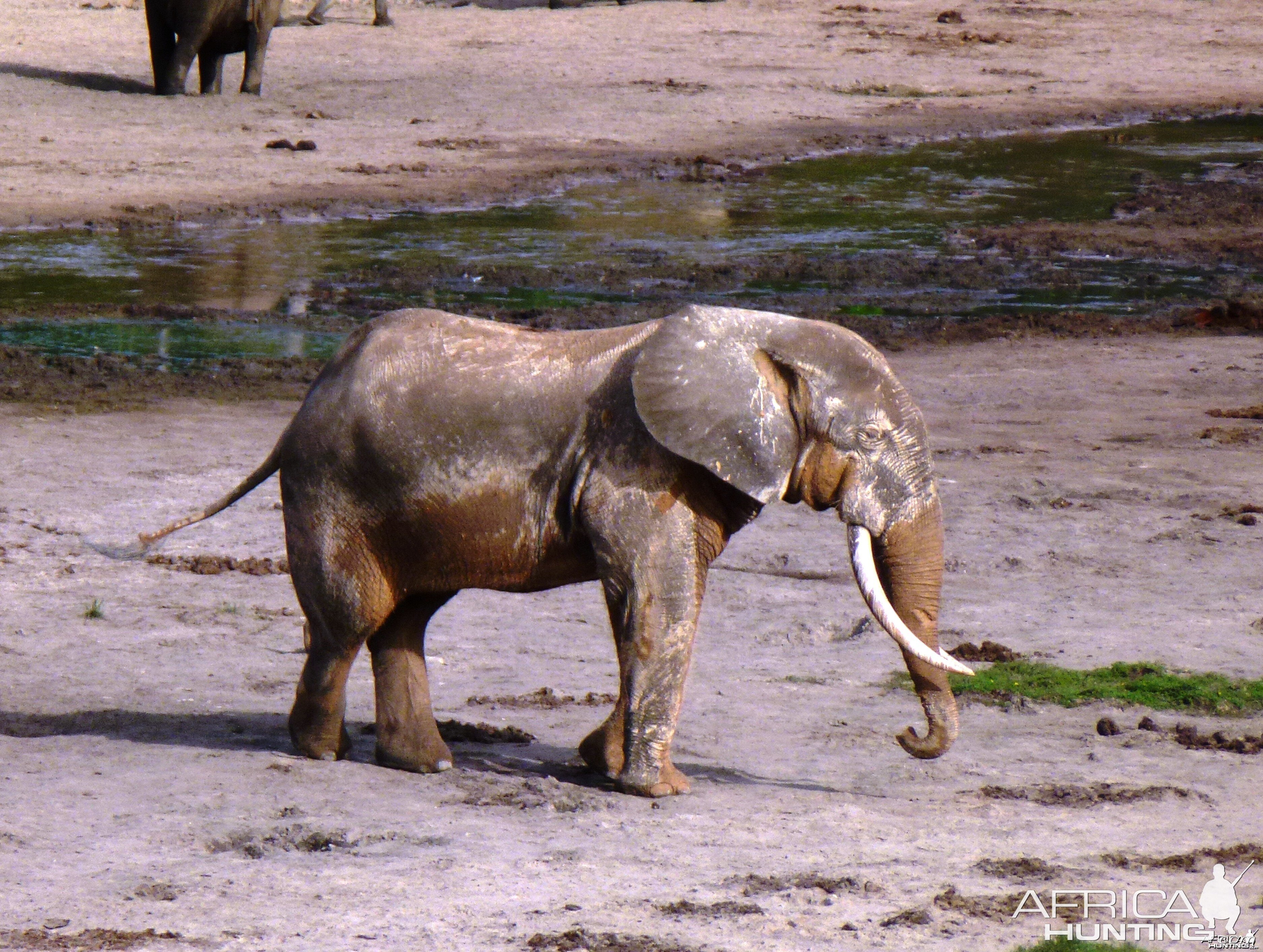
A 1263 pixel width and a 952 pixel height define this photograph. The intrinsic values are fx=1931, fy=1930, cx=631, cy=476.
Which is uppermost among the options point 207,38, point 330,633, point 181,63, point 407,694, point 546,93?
point 207,38

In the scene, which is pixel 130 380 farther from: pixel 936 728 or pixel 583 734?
pixel 936 728

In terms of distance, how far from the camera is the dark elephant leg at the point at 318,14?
2794 centimetres

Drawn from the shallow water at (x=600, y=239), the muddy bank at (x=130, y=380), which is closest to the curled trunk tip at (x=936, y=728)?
the muddy bank at (x=130, y=380)

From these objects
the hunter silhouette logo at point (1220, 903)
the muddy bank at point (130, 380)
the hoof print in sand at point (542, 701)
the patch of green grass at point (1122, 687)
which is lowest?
the muddy bank at point (130, 380)

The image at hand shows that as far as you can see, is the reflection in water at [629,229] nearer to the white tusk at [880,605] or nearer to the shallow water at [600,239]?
the shallow water at [600,239]

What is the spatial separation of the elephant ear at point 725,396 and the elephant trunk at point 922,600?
34cm

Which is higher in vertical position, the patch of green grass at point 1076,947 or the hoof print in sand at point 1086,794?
the patch of green grass at point 1076,947

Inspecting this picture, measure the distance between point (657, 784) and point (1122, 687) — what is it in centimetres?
190

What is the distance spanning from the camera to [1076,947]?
4168mm

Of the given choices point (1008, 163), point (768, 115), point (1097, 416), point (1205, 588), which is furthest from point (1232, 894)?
point (768, 115)

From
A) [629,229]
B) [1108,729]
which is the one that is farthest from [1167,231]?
[1108,729]

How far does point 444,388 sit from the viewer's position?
543 centimetres

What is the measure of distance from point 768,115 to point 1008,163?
305 cm

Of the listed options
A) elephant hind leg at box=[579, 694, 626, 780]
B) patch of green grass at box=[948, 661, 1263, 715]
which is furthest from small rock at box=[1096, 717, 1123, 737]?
elephant hind leg at box=[579, 694, 626, 780]
